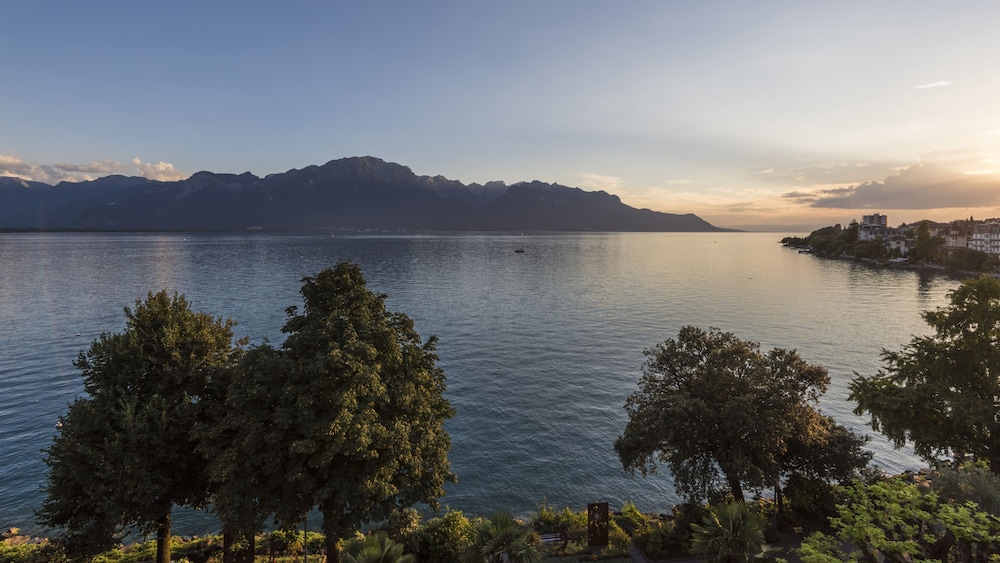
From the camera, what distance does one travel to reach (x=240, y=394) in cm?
2202

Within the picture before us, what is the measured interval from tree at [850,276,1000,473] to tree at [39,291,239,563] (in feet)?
142

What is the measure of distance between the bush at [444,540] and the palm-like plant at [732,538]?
480 inches

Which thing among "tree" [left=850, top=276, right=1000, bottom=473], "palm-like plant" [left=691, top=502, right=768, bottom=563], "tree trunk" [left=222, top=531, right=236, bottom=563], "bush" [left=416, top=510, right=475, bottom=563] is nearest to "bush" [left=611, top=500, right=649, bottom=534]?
"palm-like plant" [left=691, top=502, right=768, bottom=563]

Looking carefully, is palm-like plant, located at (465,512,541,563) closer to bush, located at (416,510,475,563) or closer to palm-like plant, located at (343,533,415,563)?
palm-like plant, located at (343,533,415,563)

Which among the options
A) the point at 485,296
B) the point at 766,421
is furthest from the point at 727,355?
the point at 485,296

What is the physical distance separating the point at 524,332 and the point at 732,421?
181 ft

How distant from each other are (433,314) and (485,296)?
23.6 metres

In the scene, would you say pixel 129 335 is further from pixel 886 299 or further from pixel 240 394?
pixel 886 299

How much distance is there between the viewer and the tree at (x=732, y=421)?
82.6 feet

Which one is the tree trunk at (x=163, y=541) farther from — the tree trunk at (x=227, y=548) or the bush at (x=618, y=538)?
the bush at (x=618, y=538)

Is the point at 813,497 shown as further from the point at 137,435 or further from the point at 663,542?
the point at 137,435

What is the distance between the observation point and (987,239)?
182m

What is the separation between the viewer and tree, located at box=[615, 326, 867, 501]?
25.2 meters

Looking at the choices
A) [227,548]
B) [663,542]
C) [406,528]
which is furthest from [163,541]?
[663,542]
